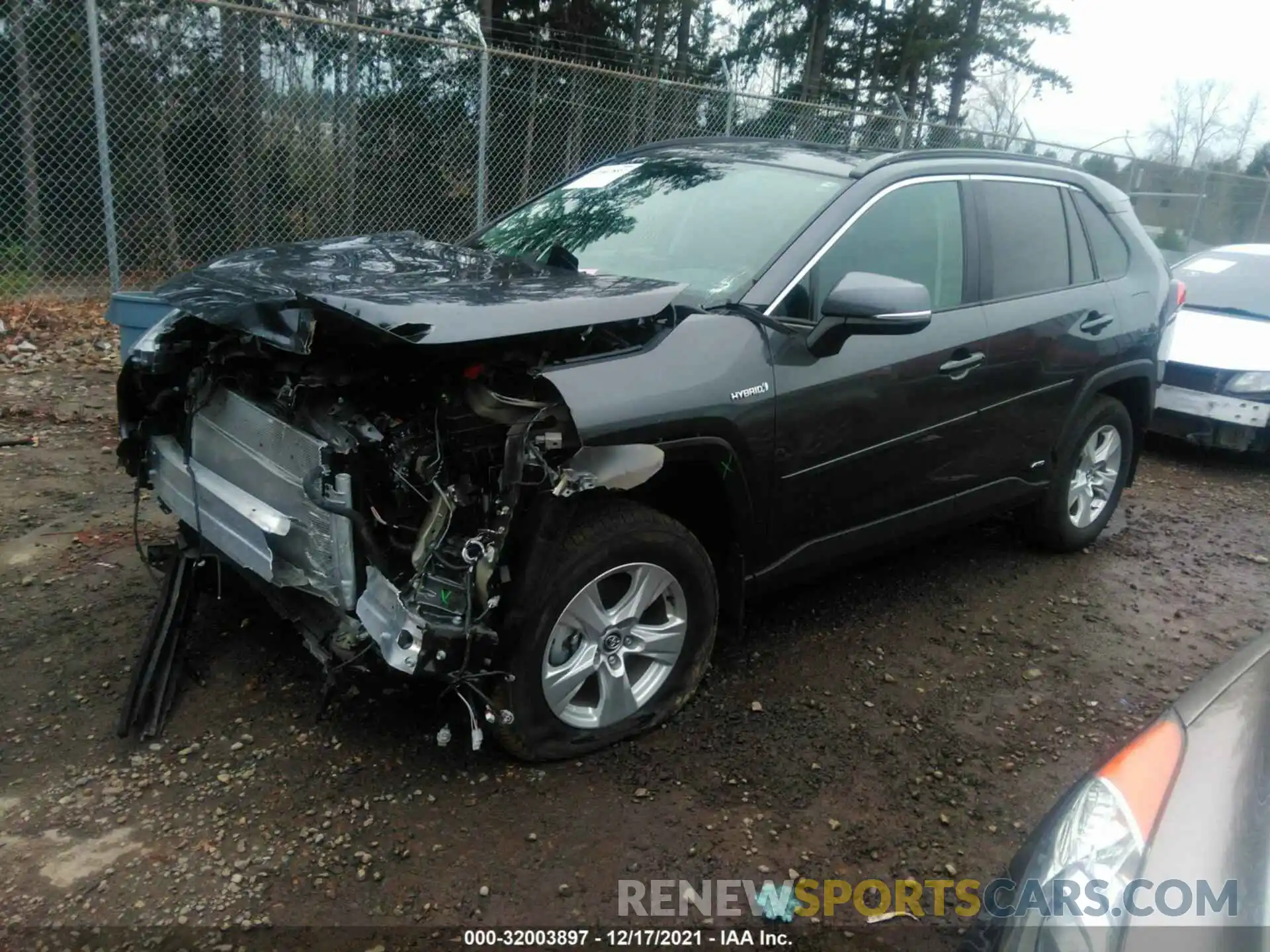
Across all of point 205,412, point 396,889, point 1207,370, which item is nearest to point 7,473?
point 205,412

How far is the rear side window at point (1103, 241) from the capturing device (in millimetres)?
4461

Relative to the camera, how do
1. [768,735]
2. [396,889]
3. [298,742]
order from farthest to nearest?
[768,735] < [298,742] < [396,889]

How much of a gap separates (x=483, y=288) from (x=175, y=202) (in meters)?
6.59

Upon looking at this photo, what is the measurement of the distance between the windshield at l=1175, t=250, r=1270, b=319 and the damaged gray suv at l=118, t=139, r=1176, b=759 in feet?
14.3

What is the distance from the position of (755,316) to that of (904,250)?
0.87 m

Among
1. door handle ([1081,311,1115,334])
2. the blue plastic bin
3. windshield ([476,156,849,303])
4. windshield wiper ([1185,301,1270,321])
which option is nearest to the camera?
windshield ([476,156,849,303])

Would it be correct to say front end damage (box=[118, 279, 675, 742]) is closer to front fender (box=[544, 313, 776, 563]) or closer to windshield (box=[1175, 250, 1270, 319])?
front fender (box=[544, 313, 776, 563])

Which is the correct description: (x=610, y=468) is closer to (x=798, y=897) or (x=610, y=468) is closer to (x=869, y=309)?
(x=869, y=309)

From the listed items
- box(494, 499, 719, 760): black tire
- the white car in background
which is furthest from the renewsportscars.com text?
the white car in background

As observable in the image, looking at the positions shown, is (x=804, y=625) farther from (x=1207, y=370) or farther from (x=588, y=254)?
(x=1207, y=370)

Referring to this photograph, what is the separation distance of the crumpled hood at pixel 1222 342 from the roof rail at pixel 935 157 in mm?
2762

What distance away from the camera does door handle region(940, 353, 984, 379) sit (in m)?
3.57

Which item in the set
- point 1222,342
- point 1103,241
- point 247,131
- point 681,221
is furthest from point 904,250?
point 247,131

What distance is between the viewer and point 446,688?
2.62m
